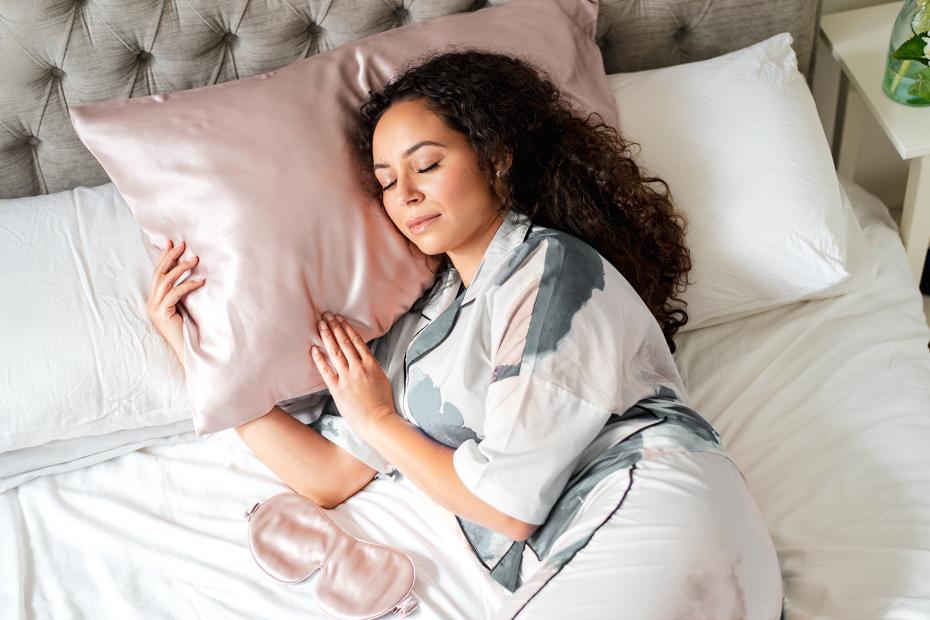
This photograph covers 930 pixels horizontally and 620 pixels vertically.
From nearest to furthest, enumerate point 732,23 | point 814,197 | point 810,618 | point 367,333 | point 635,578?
point 635,578, point 810,618, point 367,333, point 814,197, point 732,23

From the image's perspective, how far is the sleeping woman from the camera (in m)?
1.13

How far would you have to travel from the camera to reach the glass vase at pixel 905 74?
1.68 metres

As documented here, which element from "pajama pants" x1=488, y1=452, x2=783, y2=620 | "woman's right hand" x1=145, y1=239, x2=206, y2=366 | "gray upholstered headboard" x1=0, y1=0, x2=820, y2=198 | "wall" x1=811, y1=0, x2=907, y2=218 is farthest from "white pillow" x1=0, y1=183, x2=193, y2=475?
"wall" x1=811, y1=0, x2=907, y2=218

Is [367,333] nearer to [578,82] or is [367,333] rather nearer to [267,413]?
[267,413]

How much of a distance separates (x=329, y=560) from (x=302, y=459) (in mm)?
189

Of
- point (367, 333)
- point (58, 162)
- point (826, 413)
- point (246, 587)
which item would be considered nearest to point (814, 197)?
point (826, 413)

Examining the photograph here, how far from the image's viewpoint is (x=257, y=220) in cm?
134

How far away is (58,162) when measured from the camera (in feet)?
5.43

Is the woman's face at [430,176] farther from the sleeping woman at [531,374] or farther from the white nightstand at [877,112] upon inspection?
the white nightstand at [877,112]

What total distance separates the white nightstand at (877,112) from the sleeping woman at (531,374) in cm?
54

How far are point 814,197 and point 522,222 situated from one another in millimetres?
591

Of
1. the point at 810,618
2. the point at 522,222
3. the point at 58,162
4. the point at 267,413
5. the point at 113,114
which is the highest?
the point at 113,114

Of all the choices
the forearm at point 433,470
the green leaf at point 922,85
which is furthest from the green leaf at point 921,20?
the forearm at point 433,470

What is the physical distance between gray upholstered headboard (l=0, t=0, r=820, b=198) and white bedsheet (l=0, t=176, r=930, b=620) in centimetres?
59
